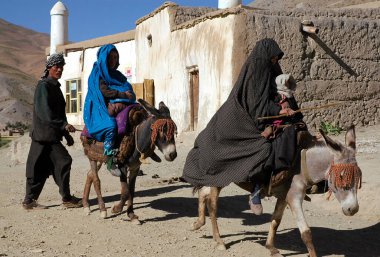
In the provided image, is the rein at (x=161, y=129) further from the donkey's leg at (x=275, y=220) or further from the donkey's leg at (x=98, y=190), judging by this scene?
the donkey's leg at (x=275, y=220)

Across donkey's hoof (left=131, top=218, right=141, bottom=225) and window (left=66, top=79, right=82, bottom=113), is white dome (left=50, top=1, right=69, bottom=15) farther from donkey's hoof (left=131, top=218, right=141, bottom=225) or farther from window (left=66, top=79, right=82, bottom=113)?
donkey's hoof (left=131, top=218, right=141, bottom=225)

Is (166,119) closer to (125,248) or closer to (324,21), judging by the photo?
(125,248)

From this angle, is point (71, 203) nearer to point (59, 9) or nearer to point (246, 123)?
point (246, 123)

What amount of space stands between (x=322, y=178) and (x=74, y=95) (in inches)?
749

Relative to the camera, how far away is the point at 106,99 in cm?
738

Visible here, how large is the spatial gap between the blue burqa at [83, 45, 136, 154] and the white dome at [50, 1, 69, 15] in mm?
17921

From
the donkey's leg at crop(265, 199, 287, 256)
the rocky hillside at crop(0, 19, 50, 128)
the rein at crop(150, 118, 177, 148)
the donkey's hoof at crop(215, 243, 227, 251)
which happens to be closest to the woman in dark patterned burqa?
the donkey's leg at crop(265, 199, 287, 256)

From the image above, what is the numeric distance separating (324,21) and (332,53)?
2.39ft

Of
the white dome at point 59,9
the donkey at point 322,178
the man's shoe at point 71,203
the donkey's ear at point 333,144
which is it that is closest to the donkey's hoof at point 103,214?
the man's shoe at point 71,203

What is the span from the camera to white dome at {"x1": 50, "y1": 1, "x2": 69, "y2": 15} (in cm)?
2448

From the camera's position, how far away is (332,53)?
1345 cm

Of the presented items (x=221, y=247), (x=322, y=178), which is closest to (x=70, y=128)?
(x=221, y=247)

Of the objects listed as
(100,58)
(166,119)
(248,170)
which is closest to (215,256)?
(248,170)

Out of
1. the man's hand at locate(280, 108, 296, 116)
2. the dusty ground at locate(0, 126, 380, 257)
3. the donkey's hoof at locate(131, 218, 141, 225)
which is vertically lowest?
the dusty ground at locate(0, 126, 380, 257)
